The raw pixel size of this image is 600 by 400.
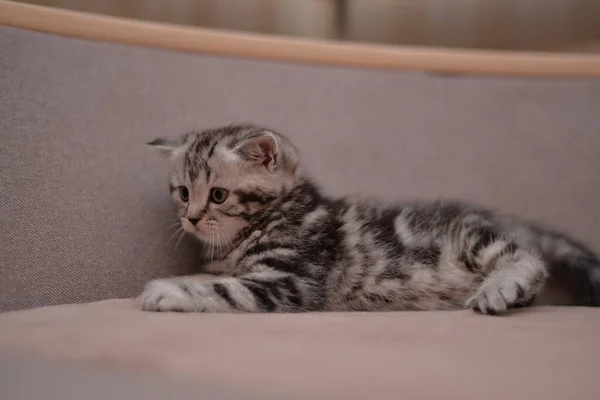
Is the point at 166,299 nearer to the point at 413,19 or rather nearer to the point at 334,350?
the point at 334,350

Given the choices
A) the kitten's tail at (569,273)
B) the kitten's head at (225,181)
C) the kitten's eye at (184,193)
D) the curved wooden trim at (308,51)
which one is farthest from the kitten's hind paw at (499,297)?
the curved wooden trim at (308,51)

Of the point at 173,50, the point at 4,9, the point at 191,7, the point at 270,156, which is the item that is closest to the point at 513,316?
the point at 270,156

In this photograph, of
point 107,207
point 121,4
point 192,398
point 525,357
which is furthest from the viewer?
point 121,4

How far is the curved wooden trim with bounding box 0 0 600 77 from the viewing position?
1408mm

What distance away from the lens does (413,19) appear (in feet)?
7.50

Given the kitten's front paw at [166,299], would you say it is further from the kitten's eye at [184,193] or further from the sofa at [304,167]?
the kitten's eye at [184,193]

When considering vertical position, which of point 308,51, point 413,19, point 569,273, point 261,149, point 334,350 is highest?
point 413,19

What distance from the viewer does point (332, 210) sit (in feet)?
4.36

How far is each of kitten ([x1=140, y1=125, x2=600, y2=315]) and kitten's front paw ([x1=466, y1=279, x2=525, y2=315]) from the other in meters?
0.05

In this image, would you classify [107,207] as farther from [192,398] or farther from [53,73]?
[192,398]

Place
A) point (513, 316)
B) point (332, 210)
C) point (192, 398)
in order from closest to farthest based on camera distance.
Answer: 1. point (192, 398)
2. point (513, 316)
3. point (332, 210)

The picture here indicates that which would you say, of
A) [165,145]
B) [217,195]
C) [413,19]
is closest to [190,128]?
[165,145]

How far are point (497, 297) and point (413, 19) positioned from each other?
157 centimetres

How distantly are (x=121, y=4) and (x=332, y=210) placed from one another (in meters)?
1.34
